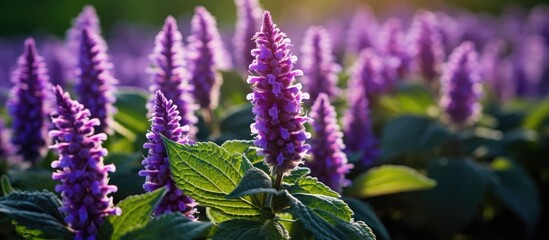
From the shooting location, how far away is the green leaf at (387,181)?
5.14 m

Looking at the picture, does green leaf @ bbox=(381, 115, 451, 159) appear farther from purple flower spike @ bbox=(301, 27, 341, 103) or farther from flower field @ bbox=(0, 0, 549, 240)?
purple flower spike @ bbox=(301, 27, 341, 103)

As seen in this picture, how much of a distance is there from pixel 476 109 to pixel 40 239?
4.70 meters

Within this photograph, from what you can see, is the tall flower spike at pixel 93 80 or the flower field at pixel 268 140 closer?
the flower field at pixel 268 140

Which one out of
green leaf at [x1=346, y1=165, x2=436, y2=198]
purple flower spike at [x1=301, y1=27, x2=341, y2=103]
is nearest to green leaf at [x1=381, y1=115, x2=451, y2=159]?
purple flower spike at [x1=301, y1=27, x2=341, y2=103]

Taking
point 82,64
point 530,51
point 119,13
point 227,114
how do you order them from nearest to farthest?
point 82,64 → point 227,114 → point 530,51 → point 119,13

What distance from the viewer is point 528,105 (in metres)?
8.84

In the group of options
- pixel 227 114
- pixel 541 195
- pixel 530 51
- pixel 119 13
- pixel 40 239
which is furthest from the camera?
pixel 119 13

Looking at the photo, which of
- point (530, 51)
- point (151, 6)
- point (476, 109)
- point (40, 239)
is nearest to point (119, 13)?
point (151, 6)

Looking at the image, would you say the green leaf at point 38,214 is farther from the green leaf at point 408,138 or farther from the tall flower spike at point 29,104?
the green leaf at point 408,138

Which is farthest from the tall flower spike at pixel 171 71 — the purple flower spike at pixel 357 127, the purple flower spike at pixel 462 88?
the purple flower spike at pixel 462 88

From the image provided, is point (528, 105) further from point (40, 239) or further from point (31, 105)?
point (40, 239)

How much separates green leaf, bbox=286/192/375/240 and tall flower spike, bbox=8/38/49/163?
2607 millimetres

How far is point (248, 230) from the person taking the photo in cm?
341

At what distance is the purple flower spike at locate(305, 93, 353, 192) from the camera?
455 centimetres
